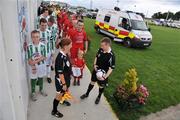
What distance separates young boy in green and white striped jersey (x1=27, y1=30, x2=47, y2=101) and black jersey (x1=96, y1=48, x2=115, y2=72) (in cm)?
136

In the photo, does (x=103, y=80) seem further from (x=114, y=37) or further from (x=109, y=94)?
(x=114, y=37)

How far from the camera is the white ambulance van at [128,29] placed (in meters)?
17.3

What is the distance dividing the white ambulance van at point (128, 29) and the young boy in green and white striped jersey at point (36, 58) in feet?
38.7

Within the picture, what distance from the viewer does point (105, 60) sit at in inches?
239

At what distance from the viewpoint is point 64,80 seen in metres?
5.27

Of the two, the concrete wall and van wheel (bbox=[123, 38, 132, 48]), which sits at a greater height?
the concrete wall

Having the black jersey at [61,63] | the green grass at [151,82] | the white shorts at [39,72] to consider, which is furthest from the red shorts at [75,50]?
the black jersey at [61,63]

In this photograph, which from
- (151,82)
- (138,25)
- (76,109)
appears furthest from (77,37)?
(138,25)

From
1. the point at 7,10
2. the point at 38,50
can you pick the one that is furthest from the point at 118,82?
the point at 7,10

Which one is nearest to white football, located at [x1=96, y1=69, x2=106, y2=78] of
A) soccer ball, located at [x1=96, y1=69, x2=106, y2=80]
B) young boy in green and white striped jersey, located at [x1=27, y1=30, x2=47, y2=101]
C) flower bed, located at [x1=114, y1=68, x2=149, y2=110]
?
soccer ball, located at [x1=96, y1=69, x2=106, y2=80]

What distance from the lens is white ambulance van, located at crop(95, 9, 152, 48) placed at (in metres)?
17.3

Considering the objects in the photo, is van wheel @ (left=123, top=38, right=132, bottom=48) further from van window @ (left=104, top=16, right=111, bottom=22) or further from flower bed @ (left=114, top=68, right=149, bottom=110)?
flower bed @ (left=114, top=68, right=149, bottom=110)

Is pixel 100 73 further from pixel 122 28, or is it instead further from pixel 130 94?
pixel 122 28

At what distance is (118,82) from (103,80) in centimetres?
263
